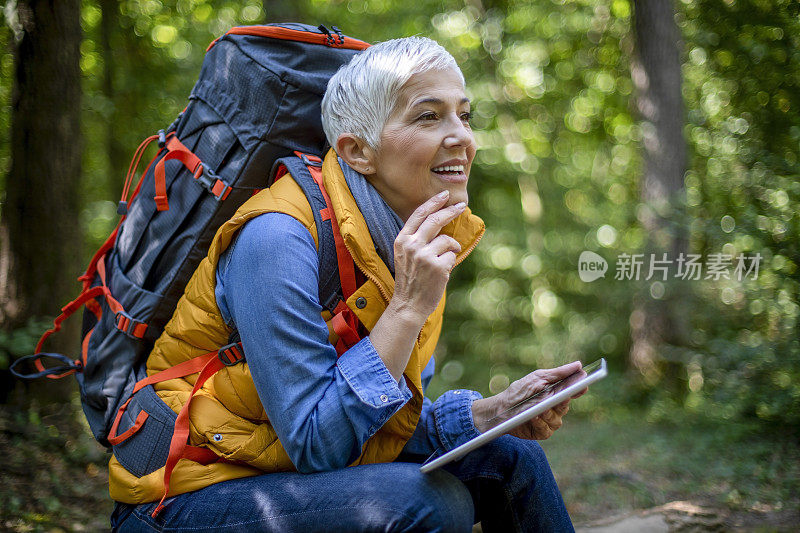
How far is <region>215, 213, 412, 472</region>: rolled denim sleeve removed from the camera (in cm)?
154

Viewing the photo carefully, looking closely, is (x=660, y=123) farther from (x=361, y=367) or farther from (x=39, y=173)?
(x=361, y=367)

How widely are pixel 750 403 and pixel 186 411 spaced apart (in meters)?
4.58

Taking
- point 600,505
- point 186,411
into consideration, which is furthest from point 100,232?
point 186,411

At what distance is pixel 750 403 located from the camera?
486 centimetres

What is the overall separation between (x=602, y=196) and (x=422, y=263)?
383 inches

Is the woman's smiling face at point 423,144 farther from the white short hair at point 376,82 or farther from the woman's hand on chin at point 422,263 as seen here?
the woman's hand on chin at point 422,263

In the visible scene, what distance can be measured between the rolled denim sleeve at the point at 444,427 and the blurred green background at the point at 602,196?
2017 millimetres

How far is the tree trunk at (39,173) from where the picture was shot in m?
3.62

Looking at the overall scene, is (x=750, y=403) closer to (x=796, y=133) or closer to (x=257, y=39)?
(x=796, y=133)

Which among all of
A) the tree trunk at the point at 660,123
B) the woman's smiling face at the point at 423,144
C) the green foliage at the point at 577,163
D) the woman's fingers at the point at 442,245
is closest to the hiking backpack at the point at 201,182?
the woman's smiling face at the point at 423,144

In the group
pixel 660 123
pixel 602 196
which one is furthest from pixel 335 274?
pixel 602 196

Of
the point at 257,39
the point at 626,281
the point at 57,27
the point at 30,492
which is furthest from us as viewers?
the point at 626,281

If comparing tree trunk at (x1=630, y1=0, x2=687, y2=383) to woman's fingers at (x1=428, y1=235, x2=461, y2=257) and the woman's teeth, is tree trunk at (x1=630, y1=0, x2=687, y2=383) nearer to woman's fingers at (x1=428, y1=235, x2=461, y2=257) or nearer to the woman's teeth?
the woman's teeth

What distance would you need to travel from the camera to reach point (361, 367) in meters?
1.58
